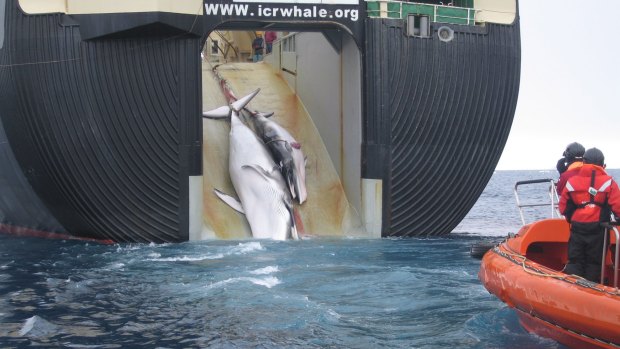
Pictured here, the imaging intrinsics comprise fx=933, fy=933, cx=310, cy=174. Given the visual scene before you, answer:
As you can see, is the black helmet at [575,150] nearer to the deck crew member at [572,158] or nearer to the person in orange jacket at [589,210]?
the deck crew member at [572,158]

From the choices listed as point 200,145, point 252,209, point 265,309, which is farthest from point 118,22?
point 265,309

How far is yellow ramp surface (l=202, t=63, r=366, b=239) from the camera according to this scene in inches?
612

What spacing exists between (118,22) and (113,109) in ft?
4.29

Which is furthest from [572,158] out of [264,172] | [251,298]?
[264,172]

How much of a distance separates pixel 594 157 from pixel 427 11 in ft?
26.4

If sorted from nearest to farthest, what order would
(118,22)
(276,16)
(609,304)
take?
(609,304)
(118,22)
(276,16)

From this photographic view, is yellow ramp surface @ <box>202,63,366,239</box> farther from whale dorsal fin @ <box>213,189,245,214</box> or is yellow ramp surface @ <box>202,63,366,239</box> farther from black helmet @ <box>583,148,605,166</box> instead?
black helmet @ <box>583,148,605,166</box>

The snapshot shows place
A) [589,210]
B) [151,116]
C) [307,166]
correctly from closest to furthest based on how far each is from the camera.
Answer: [589,210], [151,116], [307,166]

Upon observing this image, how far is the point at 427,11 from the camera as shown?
15609 mm

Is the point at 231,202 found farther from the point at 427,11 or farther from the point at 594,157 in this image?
the point at 594,157

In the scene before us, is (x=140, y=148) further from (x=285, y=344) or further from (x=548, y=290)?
(x=548, y=290)

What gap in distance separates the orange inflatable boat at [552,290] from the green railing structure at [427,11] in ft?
22.1

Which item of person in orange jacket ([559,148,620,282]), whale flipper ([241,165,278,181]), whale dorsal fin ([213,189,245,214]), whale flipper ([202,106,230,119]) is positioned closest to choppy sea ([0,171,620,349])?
person in orange jacket ([559,148,620,282])

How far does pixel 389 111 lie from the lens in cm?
1518
